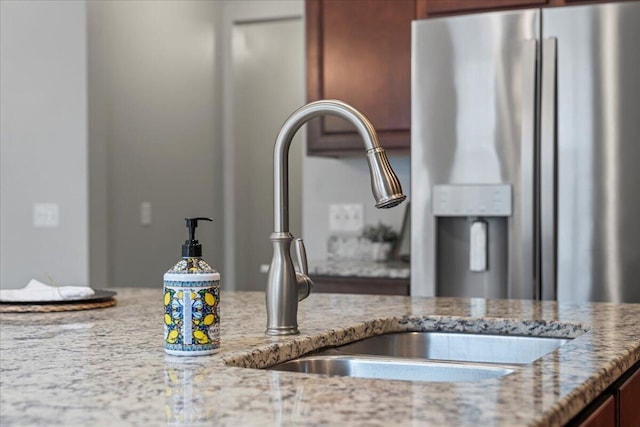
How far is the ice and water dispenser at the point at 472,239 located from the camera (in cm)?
315

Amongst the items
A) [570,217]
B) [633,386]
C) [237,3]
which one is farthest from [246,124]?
[633,386]

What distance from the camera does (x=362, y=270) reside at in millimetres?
3518

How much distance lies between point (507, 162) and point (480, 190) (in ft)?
0.44

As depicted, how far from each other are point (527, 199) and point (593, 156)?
0.86ft

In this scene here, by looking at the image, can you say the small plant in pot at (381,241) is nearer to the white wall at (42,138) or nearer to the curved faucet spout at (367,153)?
the white wall at (42,138)

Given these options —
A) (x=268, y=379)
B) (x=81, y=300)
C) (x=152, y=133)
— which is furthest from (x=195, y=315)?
(x=152, y=133)

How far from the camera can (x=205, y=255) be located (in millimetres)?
5020

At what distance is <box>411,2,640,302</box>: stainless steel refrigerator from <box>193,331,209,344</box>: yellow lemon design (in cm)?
199

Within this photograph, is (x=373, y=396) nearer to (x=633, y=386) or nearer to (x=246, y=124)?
(x=633, y=386)

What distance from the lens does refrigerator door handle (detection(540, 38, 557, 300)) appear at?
120 inches

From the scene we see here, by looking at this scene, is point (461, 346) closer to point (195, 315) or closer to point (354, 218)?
point (195, 315)

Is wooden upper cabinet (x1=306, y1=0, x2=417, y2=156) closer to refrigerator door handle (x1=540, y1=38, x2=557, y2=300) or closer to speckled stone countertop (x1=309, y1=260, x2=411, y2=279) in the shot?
speckled stone countertop (x1=309, y1=260, x2=411, y2=279)

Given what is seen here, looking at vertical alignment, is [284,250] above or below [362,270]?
above

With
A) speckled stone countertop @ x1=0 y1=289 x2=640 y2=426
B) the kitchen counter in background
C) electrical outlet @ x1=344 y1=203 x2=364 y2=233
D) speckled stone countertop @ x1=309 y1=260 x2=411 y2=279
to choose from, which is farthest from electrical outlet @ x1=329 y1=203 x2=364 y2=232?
speckled stone countertop @ x1=0 y1=289 x2=640 y2=426
